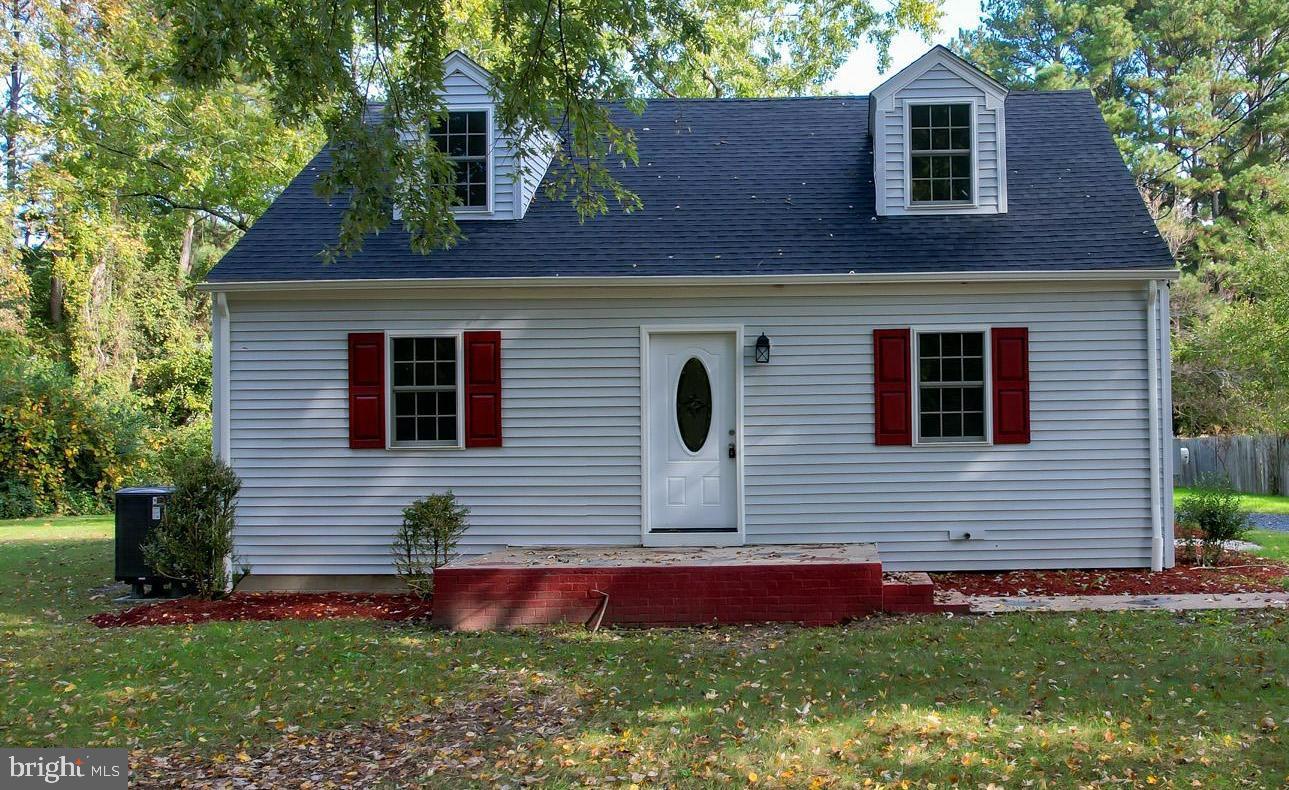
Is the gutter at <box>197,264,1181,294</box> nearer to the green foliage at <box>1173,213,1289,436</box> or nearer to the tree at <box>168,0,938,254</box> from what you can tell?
the tree at <box>168,0,938,254</box>

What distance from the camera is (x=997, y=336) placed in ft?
33.7

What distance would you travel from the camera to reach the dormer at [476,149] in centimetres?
1119

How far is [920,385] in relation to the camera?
34.0 feet

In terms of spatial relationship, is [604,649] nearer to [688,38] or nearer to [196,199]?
[688,38]

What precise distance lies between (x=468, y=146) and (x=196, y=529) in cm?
498

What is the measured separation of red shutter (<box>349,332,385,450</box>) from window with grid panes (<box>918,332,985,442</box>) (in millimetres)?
5572

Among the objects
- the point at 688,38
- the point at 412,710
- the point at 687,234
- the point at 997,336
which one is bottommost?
the point at 412,710

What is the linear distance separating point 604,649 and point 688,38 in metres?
5.08

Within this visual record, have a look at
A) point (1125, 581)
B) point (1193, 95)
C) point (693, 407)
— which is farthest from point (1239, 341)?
point (693, 407)

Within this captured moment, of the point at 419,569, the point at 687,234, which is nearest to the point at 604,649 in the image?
the point at 419,569

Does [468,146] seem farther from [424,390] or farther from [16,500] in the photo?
[16,500]

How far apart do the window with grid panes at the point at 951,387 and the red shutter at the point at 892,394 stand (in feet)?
0.60

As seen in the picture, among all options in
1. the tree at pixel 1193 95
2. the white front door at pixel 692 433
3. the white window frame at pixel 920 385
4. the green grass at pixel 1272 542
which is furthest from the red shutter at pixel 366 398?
the tree at pixel 1193 95

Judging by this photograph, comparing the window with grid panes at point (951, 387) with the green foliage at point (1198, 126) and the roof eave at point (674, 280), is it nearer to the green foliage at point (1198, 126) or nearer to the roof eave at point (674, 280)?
the roof eave at point (674, 280)
